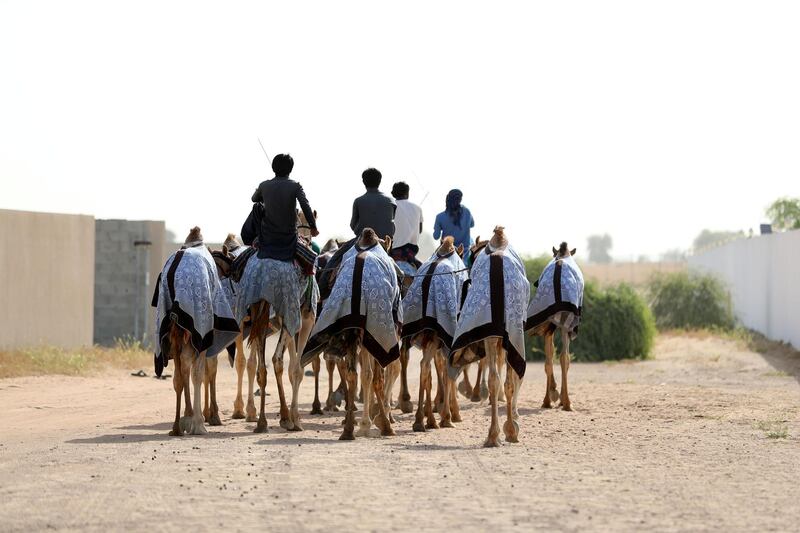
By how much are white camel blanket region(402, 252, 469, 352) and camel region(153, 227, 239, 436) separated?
2.00 m

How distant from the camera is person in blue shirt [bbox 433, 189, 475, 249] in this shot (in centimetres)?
1697

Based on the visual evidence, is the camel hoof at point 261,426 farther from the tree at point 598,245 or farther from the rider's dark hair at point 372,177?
the tree at point 598,245

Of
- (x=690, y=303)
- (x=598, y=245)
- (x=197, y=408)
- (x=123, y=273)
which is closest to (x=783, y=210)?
(x=690, y=303)

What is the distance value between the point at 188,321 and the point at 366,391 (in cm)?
200

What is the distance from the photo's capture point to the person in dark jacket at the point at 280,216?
1337cm

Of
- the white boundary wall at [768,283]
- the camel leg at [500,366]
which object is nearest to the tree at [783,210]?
the white boundary wall at [768,283]

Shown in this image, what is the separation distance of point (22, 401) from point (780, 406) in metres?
10.2

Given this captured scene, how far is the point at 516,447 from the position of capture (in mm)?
12094

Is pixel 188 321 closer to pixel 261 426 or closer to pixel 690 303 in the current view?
pixel 261 426

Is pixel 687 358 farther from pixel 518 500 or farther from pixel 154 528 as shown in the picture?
pixel 154 528

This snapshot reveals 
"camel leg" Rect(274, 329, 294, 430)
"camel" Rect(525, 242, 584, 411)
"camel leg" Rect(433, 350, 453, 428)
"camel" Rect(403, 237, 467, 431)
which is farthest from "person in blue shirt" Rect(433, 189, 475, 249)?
"camel leg" Rect(274, 329, 294, 430)

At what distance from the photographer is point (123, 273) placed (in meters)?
27.5

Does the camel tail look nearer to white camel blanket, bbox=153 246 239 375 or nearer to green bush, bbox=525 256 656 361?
white camel blanket, bbox=153 246 239 375

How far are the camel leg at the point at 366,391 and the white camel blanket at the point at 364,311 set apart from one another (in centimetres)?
38
